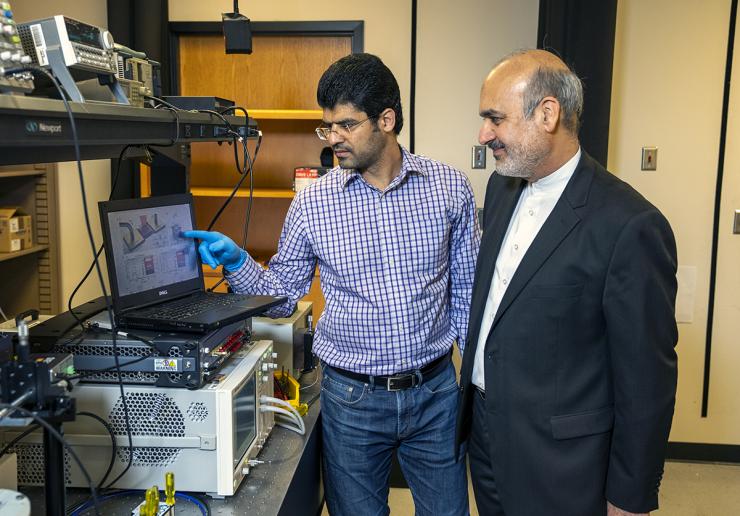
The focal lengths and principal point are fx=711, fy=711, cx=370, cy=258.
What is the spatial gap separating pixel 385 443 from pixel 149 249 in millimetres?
752

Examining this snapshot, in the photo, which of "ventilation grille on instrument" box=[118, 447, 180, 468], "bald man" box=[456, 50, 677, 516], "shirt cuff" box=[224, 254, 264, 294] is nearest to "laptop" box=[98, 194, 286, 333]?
"shirt cuff" box=[224, 254, 264, 294]

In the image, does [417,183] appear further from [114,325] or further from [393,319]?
[114,325]

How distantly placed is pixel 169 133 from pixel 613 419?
1.08m

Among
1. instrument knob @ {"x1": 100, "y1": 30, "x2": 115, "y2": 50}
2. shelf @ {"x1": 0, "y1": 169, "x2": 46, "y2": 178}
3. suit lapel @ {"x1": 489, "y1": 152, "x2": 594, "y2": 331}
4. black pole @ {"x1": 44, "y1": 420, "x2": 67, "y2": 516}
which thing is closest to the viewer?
black pole @ {"x1": 44, "y1": 420, "x2": 67, "y2": 516}

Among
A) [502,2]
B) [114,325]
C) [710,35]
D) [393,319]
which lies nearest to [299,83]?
[502,2]

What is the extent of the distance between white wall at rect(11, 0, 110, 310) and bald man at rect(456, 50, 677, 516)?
2.46m

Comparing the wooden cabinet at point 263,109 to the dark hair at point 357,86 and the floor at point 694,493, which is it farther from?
the dark hair at point 357,86

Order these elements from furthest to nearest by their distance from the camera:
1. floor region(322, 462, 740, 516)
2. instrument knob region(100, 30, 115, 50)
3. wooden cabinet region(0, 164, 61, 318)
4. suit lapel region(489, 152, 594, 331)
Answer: wooden cabinet region(0, 164, 61, 318) < floor region(322, 462, 740, 516) < suit lapel region(489, 152, 594, 331) < instrument knob region(100, 30, 115, 50)

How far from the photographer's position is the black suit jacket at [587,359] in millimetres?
1371

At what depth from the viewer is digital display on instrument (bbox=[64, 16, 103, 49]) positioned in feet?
3.76

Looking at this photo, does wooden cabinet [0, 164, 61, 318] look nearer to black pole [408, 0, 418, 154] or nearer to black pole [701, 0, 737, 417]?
black pole [408, 0, 418, 154]

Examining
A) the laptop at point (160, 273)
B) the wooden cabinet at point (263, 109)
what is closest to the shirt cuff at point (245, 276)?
the laptop at point (160, 273)

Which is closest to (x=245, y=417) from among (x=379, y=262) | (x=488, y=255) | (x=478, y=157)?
(x=379, y=262)

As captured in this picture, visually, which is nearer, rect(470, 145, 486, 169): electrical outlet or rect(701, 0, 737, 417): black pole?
rect(701, 0, 737, 417): black pole
